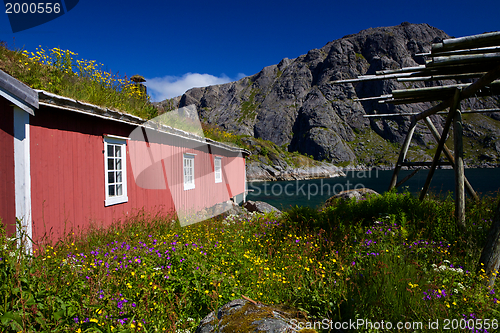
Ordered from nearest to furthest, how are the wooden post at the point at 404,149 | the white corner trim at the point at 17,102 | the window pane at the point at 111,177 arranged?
the white corner trim at the point at 17,102
the window pane at the point at 111,177
the wooden post at the point at 404,149

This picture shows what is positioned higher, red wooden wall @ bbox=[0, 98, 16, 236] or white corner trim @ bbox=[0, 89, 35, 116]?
white corner trim @ bbox=[0, 89, 35, 116]

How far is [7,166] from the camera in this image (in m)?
4.41

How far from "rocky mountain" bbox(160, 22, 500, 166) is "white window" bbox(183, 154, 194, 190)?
95.6 meters

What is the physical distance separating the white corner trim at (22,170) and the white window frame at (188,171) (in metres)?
5.66

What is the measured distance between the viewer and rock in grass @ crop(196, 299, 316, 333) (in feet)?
6.48

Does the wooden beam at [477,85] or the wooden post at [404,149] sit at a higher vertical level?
the wooden beam at [477,85]

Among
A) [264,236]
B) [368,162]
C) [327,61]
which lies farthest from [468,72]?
[327,61]

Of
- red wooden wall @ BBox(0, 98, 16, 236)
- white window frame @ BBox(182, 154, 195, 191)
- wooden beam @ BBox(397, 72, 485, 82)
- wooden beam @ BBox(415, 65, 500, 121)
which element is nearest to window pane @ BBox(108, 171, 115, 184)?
red wooden wall @ BBox(0, 98, 16, 236)

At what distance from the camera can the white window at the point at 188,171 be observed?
1037 centimetres

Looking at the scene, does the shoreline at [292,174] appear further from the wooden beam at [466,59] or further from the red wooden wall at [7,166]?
the red wooden wall at [7,166]

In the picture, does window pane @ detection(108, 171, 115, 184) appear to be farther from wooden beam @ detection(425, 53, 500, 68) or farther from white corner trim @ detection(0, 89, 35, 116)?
wooden beam @ detection(425, 53, 500, 68)

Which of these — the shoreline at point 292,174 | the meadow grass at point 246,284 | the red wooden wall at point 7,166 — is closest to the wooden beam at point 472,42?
the meadow grass at point 246,284

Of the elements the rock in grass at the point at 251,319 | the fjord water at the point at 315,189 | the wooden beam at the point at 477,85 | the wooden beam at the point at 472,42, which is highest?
the wooden beam at the point at 472,42

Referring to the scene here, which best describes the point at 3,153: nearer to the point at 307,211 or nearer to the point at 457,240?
the point at 307,211
